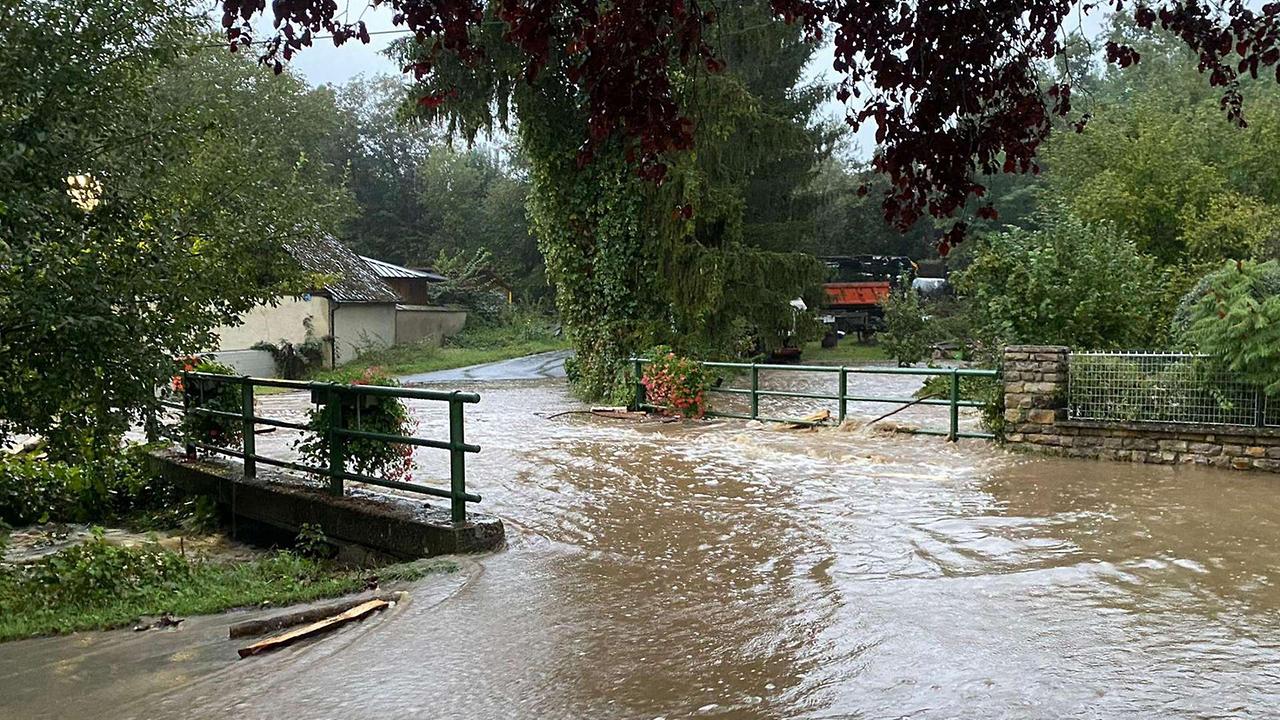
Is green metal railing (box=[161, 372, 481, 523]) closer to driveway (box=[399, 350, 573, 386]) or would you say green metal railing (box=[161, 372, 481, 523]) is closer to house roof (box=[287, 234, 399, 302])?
driveway (box=[399, 350, 573, 386])

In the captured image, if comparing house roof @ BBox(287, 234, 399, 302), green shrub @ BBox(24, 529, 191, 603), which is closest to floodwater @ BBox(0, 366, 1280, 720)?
green shrub @ BBox(24, 529, 191, 603)

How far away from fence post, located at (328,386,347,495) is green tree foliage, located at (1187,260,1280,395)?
9.01 meters

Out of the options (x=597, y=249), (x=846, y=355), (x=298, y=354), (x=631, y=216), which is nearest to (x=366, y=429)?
(x=631, y=216)

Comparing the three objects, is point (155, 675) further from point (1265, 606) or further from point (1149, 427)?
point (1149, 427)

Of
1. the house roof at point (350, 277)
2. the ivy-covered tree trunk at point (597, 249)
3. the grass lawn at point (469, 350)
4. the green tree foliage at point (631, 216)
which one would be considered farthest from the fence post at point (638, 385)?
the house roof at point (350, 277)

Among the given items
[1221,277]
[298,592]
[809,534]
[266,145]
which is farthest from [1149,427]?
[266,145]

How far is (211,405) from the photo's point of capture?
1132cm

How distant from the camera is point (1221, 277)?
38.7 feet

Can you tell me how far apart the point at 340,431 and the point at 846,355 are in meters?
30.4

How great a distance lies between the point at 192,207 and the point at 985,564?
6557mm

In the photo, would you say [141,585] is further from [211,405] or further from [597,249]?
[597,249]

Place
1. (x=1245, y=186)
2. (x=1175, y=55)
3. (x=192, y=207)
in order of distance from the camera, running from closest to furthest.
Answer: (x=192, y=207)
(x=1245, y=186)
(x=1175, y=55)

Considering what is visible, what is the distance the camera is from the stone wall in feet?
37.6

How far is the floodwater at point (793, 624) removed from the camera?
4895mm
